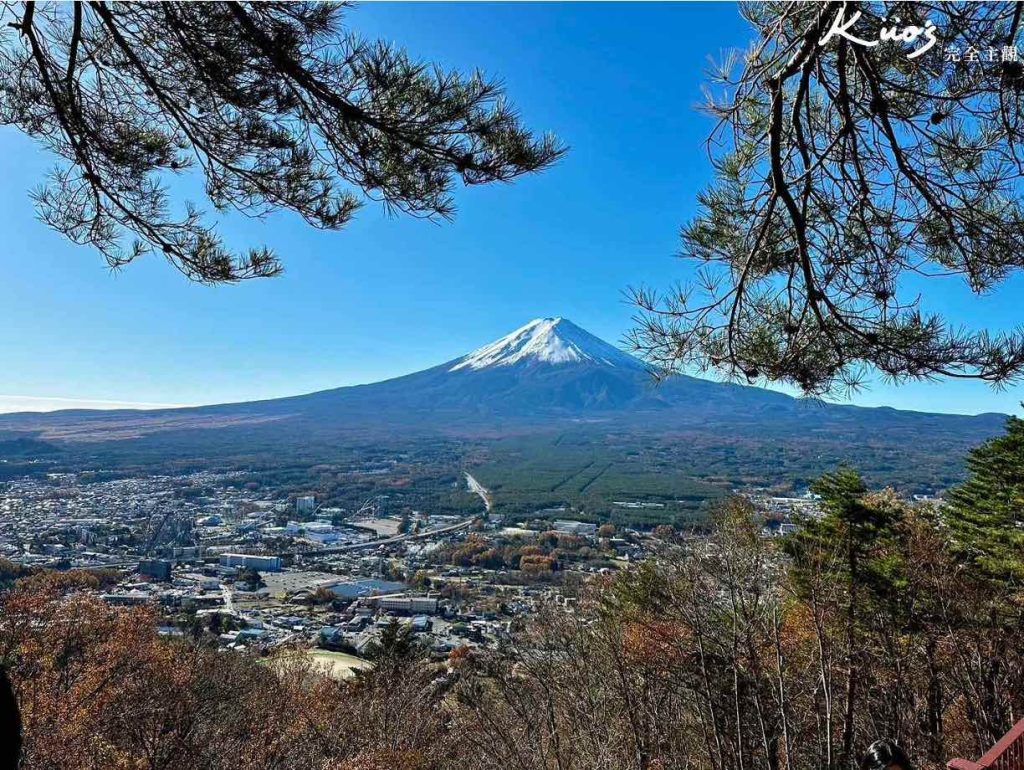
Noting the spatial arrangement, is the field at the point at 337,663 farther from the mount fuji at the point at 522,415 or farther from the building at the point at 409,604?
the mount fuji at the point at 522,415

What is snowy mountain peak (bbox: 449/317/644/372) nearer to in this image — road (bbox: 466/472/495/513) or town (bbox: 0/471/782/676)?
road (bbox: 466/472/495/513)

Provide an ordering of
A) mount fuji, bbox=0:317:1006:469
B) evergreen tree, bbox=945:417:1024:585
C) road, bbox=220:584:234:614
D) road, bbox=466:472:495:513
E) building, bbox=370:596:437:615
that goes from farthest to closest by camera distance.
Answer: mount fuji, bbox=0:317:1006:469, road, bbox=466:472:495:513, building, bbox=370:596:437:615, road, bbox=220:584:234:614, evergreen tree, bbox=945:417:1024:585

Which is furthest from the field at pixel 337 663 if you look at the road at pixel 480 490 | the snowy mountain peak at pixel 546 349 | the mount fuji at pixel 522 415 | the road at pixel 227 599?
the snowy mountain peak at pixel 546 349

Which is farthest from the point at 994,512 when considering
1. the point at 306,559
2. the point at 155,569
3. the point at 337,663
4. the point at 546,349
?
the point at 546,349

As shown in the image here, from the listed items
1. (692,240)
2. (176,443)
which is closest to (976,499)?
(692,240)

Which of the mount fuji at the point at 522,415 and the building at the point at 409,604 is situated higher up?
the mount fuji at the point at 522,415

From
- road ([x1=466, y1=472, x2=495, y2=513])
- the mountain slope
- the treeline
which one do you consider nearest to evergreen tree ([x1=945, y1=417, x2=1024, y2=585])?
the treeline

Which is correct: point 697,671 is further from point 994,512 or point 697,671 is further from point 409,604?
point 409,604

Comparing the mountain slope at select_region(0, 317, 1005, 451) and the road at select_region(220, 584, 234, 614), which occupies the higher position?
the mountain slope at select_region(0, 317, 1005, 451)
